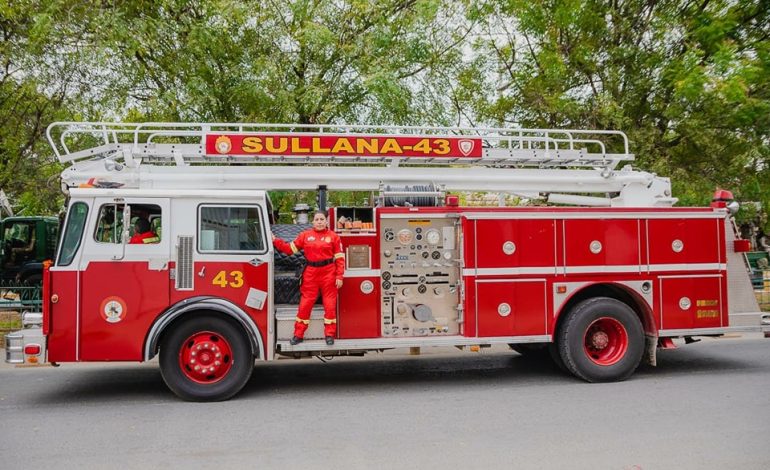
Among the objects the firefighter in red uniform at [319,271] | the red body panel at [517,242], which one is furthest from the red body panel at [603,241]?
the firefighter in red uniform at [319,271]

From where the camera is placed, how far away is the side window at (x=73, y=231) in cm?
664

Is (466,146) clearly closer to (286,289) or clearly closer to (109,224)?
(286,289)

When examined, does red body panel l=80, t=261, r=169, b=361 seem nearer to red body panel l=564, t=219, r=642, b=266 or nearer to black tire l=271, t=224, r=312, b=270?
black tire l=271, t=224, r=312, b=270

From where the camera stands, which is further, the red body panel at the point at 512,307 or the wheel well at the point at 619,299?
the wheel well at the point at 619,299

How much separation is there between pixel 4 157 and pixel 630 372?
1392cm

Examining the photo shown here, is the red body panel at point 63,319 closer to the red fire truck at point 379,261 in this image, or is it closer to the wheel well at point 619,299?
the red fire truck at point 379,261

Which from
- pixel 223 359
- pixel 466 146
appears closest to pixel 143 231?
pixel 223 359

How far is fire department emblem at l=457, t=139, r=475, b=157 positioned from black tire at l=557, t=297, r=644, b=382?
7.70 feet

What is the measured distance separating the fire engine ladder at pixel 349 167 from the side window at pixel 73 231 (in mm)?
377

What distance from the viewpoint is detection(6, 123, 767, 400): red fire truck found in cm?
667

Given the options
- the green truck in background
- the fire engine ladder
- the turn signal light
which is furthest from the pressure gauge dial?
the green truck in background

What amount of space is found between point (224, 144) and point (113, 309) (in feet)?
7.43

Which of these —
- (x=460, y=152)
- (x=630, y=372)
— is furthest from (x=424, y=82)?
(x=630, y=372)

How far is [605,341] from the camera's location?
7812 millimetres
